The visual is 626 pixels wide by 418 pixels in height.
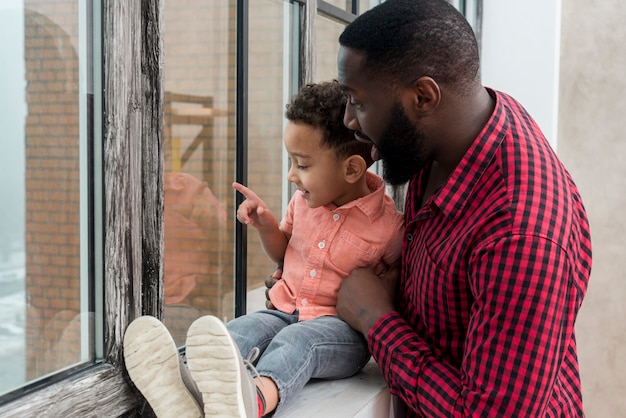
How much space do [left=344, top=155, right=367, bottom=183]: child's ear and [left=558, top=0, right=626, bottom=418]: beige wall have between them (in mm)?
2597

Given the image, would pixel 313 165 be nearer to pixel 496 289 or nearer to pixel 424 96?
Result: pixel 424 96

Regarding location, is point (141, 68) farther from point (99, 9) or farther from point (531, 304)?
point (531, 304)

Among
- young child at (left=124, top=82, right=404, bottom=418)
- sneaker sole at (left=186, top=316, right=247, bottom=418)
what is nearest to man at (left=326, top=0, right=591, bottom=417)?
young child at (left=124, top=82, right=404, bottom=418)

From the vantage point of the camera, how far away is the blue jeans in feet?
4.34

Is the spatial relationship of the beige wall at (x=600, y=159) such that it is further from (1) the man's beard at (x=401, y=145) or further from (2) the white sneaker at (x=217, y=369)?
(2) the white sneaker at (x=217, y=369)

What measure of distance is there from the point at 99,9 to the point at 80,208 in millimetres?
355

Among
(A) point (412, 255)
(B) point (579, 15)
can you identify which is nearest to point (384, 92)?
(A) point (412, 255)

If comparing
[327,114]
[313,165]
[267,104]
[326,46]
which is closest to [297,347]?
[313,165]

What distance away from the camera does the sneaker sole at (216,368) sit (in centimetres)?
104

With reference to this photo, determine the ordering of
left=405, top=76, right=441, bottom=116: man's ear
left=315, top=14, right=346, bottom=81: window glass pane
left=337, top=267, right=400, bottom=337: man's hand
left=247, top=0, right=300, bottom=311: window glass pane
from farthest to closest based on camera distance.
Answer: left=315, top=14, right=346, bottom=81: window glass pane < left=247, top=0, right=300, bottom=311: window glass pane < left=337, top=267, right=400, bottom=337: man's hand < left=405, top=76, right=441, bottom=116: man's ear

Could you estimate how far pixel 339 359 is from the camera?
1.48 metres

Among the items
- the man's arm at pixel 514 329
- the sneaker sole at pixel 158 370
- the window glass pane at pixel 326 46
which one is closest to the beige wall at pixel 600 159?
the window glass pane at pixel 326 46

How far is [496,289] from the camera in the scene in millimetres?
1113

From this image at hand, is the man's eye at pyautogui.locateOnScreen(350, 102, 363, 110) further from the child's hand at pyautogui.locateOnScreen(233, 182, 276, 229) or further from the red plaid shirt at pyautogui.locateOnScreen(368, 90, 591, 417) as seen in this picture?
the child's hand at pyautogui.locateOnScreen(233, 182, 276, 229)
